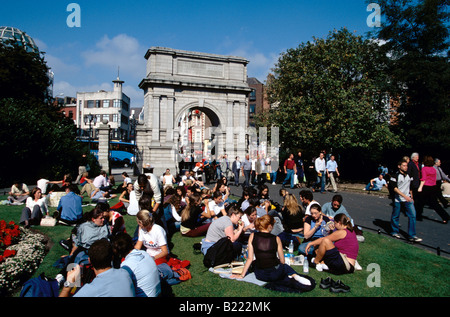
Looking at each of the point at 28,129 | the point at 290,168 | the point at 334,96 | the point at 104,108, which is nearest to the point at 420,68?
the point at 334,96

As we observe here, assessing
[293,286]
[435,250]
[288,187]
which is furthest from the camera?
[288,187]

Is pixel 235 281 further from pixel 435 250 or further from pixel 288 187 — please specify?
pixel 288 187

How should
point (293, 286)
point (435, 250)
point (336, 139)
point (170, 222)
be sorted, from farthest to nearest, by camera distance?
point (336, 139), point (170, 222), point (435, 250), point (293, 286)

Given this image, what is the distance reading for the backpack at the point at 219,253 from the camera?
20.7 feet

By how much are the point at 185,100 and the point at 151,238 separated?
2189cm

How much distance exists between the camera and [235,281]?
5680 millimetres

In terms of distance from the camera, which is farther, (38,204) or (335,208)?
(38,204)

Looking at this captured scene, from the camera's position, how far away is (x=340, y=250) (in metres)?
6.17

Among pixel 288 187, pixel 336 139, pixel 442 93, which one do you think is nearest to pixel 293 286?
pixel 288 187

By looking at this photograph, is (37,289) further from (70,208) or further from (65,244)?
(70,208)

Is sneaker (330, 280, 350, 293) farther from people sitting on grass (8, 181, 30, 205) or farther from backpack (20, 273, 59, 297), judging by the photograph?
people sitting on grass (8, 181, 30, 205)

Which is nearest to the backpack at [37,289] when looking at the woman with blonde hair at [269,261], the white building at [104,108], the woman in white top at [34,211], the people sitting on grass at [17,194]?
the woman with blonde hair at [269,261]
